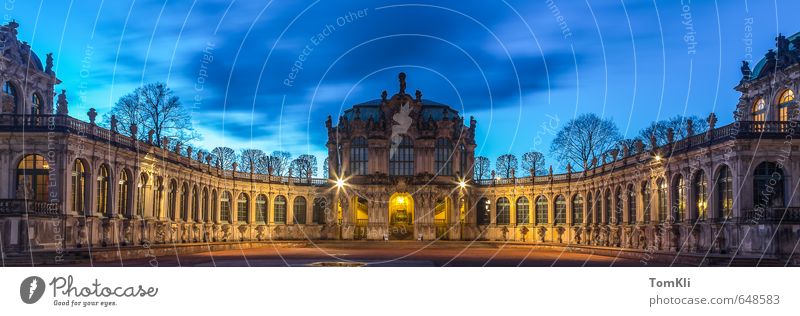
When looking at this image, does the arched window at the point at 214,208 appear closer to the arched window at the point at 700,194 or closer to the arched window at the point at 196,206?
the arched window at the point at 196,206

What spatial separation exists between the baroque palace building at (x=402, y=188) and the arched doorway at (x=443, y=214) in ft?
0.52

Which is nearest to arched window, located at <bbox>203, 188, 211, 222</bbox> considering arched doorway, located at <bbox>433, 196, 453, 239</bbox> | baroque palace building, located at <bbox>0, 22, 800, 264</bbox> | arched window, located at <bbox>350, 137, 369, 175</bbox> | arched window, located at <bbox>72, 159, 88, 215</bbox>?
baroque palace building, located at <bbox>0, 22, 800, 264</bbox>

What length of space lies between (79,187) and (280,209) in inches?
1526

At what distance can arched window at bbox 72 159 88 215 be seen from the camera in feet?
173

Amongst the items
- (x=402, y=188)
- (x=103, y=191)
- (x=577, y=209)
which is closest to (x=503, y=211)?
(x=577, y=209)

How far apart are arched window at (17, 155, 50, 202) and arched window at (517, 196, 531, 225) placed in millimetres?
50320

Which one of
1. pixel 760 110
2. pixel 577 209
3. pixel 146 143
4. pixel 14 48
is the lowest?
pixel 577 209

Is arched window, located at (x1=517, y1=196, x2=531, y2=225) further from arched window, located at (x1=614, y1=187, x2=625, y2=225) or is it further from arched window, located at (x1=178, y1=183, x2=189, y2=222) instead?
arched window, located at (x1=178, y1=183, x2=189, y2=222)

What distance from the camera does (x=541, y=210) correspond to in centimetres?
8806

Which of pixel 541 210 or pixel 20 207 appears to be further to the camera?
pixel 541 210

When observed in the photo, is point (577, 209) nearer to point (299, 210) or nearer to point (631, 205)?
point (631, 205)

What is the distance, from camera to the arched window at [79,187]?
173ft

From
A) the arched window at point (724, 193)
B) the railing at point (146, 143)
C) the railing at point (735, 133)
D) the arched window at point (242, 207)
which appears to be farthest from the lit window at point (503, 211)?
the arched window at point (724, 193)
